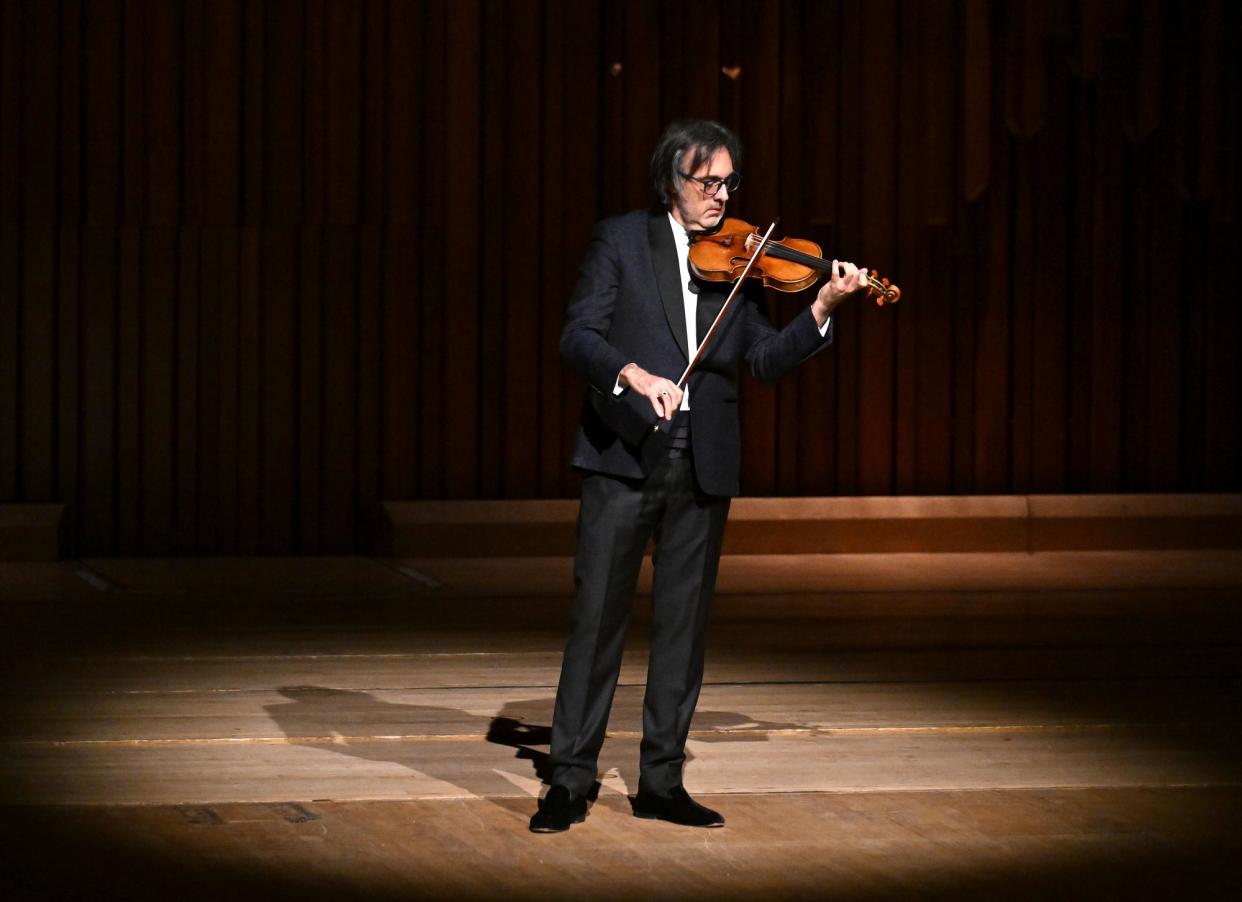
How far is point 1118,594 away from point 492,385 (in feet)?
8.54

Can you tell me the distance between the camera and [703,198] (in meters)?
3.83

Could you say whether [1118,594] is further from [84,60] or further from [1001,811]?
[84,60]

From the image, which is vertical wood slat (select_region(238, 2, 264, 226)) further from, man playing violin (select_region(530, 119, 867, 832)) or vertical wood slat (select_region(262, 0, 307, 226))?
man playing violin (select_region(530, 119, 867, 832))

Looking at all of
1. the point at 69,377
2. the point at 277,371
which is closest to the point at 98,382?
the point at 69,377

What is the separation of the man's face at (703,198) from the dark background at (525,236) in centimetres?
434

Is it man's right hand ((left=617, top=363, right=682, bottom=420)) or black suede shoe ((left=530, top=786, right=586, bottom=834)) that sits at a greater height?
man's right hand ((left=617, top=363, right=682, bottom=420))

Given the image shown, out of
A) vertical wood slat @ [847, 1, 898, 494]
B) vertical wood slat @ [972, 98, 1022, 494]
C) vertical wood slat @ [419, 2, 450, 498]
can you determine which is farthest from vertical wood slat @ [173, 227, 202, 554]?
vertical wood slat @ [972, 98, 1022, 494]

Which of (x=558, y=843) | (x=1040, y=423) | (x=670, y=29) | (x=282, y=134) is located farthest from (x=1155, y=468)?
(x=558, y=843)

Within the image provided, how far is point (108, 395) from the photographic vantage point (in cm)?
793

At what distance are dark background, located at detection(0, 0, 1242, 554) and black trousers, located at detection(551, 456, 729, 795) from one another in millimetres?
4282

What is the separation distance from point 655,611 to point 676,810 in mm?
378

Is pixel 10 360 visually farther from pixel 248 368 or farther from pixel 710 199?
pixel 710 199

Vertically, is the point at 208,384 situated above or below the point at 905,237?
below

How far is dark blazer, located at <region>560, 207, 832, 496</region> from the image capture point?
384 centimetres
